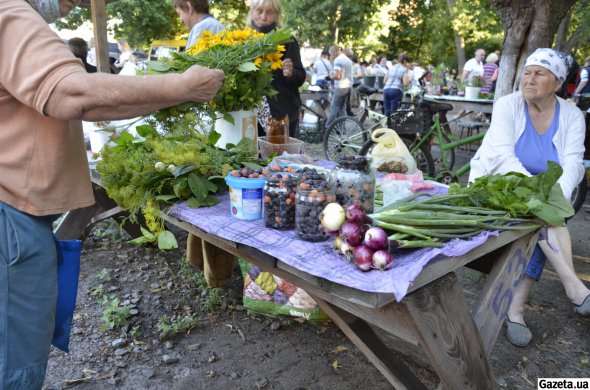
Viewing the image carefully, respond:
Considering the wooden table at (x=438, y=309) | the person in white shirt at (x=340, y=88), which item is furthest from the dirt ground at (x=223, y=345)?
the person in white shirt at (x=340, y=88)

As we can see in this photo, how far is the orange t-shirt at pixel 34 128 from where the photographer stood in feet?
3.56

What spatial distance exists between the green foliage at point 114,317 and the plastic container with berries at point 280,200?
1.69 metres

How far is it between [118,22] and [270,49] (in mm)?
21985

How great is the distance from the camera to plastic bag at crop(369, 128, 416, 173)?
2084 mm

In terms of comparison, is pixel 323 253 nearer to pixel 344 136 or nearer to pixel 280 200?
pixel 280 200

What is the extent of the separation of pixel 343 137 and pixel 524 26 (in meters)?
3.57

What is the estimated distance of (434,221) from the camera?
134 cm

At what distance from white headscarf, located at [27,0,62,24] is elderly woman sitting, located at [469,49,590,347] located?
226 cm

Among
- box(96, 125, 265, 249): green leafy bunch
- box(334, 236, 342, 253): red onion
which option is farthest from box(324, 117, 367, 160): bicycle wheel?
box(334, 236, 342, 253): red onion

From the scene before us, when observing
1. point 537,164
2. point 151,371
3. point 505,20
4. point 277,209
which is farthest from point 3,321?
point 505,20

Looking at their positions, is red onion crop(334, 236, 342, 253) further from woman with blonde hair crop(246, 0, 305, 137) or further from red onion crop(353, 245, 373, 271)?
woman with blonde hair crop(246, 0, 305, 137)

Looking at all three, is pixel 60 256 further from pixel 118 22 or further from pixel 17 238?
pixel 118 22

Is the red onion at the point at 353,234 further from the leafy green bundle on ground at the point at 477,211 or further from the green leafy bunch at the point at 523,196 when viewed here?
the green leafy bunch at the point at 523,196

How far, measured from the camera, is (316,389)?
217 cm
